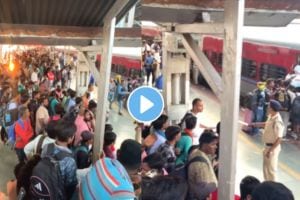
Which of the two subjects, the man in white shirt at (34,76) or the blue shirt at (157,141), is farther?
the blue shirt at (157,141)

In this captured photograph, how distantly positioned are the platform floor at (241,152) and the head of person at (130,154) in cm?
2

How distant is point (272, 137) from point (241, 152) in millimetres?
366

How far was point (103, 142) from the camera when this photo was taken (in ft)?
3.15

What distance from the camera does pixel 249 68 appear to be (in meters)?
1.66

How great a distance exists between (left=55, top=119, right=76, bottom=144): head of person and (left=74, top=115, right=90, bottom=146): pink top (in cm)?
1

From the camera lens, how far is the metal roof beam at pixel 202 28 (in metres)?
1.22

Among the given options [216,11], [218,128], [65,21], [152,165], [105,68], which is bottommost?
[152,165]

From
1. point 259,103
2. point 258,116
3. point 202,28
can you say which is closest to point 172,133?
point 202,28

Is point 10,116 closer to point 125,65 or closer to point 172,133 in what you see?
point 125,65

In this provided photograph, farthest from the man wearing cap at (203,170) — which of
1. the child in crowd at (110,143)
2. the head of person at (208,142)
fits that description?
the child in crowd at (110,143)

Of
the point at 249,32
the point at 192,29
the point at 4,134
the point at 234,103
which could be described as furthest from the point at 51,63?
the point at 249,32

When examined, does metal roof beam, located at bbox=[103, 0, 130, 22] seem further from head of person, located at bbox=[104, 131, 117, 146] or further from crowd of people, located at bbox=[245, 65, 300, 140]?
crowd of people, located at bbox=[245, 65, 300, 140]

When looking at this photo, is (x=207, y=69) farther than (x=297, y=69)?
No

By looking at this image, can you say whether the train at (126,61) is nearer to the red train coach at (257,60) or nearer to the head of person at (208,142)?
the red train coach at (257,60)
